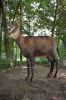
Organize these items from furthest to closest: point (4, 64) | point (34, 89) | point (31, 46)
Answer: point (4, 64)
point (31, 46)
point (34, 89)

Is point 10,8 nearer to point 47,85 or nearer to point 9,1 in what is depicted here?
point 9,1

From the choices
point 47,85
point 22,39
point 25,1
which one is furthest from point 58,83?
point 25,1

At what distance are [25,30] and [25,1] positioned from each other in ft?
6.63

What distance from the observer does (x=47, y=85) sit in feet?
26.7

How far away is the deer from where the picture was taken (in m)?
8.21

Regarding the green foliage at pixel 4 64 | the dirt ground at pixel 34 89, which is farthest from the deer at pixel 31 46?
the green foliage at pixel 4 64

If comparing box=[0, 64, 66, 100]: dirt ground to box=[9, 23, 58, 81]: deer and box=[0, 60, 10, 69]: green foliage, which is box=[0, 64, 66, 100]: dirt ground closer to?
box=[9, 23, 58, 81]: deer

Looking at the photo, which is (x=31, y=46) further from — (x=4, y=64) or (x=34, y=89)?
(x=4, y=64)

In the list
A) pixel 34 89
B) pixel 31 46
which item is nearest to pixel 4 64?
pixel 31 46

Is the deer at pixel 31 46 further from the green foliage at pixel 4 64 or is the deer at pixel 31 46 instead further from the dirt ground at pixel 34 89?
the green foliage at pixel 4 64

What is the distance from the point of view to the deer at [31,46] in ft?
26.9

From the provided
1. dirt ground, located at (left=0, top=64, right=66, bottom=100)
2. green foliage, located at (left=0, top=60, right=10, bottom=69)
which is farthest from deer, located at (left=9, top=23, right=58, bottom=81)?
green foliage, located at (left=0, top=60, right=10, bottom=69)

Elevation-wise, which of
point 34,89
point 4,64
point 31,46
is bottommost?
point 4,64

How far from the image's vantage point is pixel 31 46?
8.44 m
